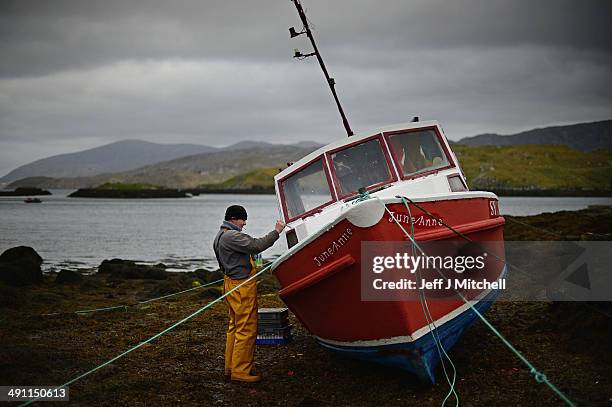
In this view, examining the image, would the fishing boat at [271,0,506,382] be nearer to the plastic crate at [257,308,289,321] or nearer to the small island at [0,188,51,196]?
the plastic crate at [257,308,289,321]

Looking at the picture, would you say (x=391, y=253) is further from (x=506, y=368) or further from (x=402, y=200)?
(x=506, y=368)

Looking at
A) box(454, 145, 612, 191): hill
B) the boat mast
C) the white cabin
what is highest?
the boat mast

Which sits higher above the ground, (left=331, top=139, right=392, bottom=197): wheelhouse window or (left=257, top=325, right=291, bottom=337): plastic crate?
(left=331, top=139, right=392, bottom=197): wheelhouse window

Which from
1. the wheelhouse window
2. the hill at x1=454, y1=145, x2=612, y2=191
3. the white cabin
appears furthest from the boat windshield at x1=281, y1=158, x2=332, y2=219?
the hill at x1=454, y1=145, x2=612, y2=191

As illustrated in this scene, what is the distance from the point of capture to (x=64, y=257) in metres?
29.6

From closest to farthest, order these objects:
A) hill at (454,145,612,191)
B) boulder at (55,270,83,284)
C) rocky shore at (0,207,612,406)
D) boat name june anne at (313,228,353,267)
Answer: boat name june anne at (313,228,353,267)
rocky shore at (0,207,612,406)
boulder at (55,270,83,284)
hill at (454,145,612,191)

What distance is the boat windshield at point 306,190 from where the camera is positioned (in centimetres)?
808

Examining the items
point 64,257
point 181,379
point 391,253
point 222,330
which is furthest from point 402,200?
point 64,257

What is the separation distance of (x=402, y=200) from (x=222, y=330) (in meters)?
4.93

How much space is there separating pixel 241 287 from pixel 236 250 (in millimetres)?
449

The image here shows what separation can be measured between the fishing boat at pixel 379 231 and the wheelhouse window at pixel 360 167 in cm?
1

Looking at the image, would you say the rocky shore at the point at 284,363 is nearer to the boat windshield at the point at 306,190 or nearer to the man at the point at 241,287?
the man at the point at 241,287

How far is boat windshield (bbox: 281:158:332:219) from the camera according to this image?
808 centimetres

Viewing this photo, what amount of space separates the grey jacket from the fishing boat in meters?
0.37
